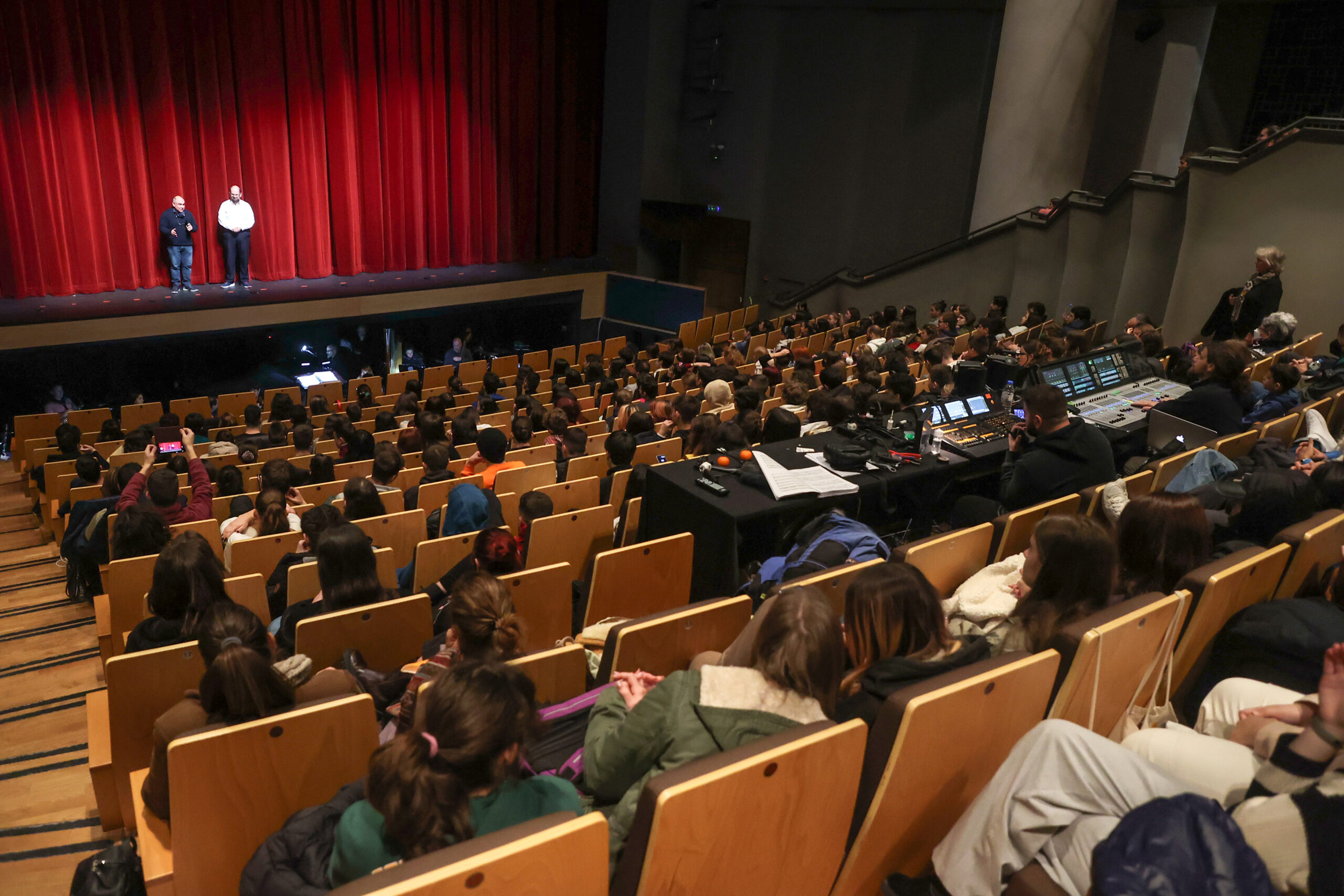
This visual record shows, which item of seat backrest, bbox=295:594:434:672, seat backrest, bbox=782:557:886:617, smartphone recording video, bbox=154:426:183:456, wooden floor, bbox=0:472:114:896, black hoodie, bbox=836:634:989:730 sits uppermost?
black hoodie, bbox=836:634:989:730

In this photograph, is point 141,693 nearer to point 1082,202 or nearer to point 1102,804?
point 1102,804

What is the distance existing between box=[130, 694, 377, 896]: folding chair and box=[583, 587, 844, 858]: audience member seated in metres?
0.62

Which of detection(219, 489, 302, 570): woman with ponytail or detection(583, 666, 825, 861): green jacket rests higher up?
detection(583, 666, 825, 861): green jacket

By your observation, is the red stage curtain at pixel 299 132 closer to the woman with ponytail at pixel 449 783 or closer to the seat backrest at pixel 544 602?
the seat backrest at pixel 544 602

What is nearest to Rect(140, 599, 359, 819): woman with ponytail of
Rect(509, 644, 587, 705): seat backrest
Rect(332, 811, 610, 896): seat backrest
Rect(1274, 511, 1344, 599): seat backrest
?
Rect(509, 644, 587, 705): seat backrest

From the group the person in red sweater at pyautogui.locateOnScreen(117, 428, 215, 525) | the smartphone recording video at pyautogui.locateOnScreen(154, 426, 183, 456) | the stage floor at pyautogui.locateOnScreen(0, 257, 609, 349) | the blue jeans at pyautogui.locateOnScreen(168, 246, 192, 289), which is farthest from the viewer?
the blue jeans at pyautogui.locateOnScreen(168, 246, 192, 289)

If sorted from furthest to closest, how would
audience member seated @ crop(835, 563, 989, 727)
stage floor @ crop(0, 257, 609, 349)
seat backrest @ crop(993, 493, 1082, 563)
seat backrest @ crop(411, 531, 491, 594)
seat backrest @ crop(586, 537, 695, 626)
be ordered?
stage floor @ crop(0, 257, 609, 349) → seat backrest @ crop(411, 531, 491, 594) → seat backrest @ crop(586, 537, 695, 626) → seat backrest @ crop(993, 493, 1082, 563) → audience member seated @ crop(835, 563, 989, 727)

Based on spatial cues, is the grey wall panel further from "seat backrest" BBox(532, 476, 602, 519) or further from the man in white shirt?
the man in white shirt

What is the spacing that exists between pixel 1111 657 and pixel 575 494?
3046mm

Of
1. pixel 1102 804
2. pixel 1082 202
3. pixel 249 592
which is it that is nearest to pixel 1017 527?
pixel 1102 804

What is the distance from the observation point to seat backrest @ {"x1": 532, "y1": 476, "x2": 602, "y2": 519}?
185 inches

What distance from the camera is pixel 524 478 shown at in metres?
5.11

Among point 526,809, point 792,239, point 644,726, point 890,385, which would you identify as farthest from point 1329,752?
point 792,239

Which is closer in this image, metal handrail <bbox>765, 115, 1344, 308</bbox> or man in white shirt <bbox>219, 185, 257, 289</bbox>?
metal handrail <bbox>765, 115, 1344, 308</bbox>
